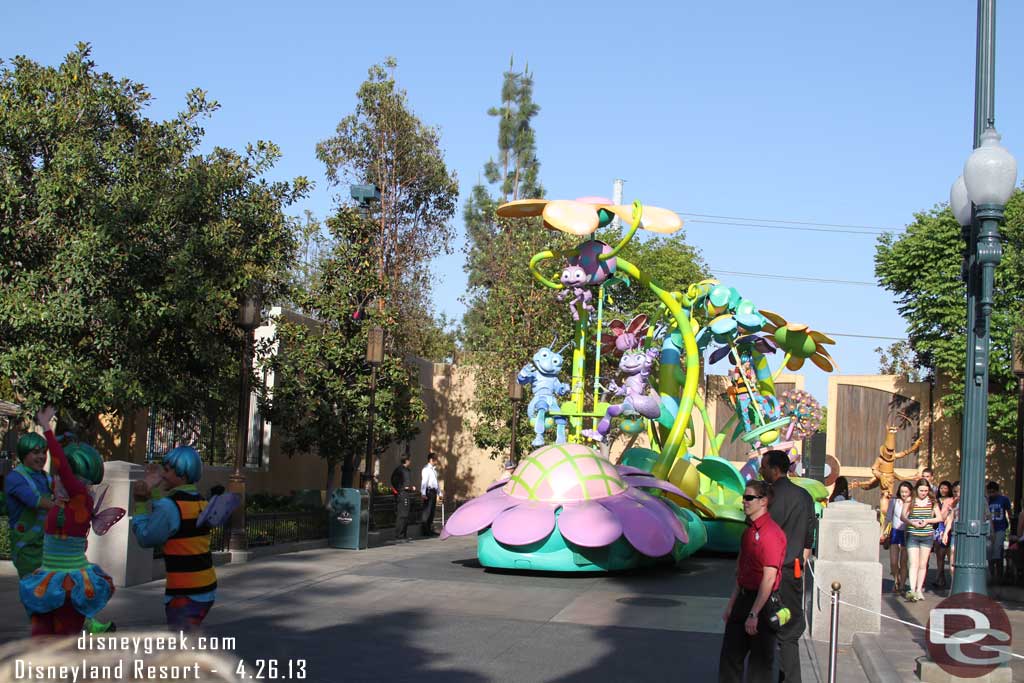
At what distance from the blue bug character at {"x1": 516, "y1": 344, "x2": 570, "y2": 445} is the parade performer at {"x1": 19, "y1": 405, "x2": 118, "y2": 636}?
13762 millimetres

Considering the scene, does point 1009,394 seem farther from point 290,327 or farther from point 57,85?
point 57,85

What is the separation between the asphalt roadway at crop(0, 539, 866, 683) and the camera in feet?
30.8

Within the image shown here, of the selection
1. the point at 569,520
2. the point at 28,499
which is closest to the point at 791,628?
the point at 28,499

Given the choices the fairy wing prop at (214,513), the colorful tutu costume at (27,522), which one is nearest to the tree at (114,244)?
the colorful tutu costume at (27,522)

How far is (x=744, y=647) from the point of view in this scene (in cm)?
738

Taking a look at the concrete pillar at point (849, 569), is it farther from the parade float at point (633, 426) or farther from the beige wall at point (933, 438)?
the beige wall at point (933, 438)

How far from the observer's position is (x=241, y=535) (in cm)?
1662

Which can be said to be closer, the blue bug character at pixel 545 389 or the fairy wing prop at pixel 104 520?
the fairy wing prop at pixel 104 520

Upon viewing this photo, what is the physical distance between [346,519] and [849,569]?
10568 mm

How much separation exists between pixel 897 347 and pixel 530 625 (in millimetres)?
53839

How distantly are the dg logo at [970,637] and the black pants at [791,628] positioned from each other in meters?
1.70

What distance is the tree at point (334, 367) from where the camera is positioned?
78.1ft

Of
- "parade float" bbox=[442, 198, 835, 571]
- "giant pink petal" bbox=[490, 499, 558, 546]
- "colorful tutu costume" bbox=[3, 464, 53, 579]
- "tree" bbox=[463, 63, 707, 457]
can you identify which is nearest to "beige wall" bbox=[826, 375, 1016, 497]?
"tree" bbox=[463, 63, 707, 457]

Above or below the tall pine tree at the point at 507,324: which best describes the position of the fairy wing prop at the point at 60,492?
below
